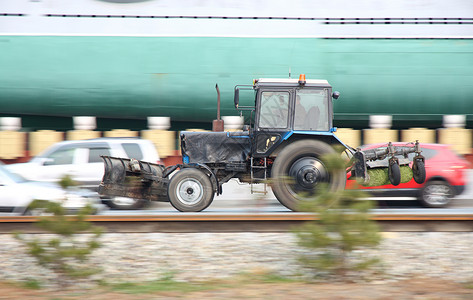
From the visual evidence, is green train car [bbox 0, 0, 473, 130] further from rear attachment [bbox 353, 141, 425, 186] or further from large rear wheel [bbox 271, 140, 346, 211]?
large rear wheel [bbox 271, 140, 346, 211]

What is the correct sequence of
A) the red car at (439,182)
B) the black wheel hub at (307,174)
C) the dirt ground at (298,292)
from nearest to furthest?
the dirt ground at (298,292) → the black wheel hub at (307,174) → the red car at (439,182)

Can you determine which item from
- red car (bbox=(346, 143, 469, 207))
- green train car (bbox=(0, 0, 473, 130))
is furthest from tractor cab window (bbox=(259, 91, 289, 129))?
green train car (bbox=(0, 0, 473, 130))

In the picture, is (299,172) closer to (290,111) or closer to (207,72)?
(290,111)

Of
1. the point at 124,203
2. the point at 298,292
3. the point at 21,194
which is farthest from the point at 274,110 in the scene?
the point at 21,194

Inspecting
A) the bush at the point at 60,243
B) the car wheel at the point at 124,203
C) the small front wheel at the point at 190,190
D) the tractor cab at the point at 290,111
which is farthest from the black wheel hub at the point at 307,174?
the bush at the point at 60,243

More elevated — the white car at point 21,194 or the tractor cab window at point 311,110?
the tractor cab window at point 311,110

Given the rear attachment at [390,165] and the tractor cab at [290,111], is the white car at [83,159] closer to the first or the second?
the tractor cab at [290,111]

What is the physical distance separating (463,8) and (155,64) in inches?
412

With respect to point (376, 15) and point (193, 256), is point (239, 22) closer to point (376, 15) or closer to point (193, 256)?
point (376, 15)

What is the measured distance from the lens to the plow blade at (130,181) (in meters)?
9.16

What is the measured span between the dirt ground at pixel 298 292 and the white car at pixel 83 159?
18.1ft

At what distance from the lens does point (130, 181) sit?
919cm

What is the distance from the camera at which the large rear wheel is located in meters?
8.69

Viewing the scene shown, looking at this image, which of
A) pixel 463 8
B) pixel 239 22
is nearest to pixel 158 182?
pixel 239 22
